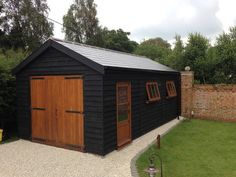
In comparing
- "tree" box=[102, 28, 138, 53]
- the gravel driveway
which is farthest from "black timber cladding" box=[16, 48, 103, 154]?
"tree" box=[102, 28, 138, 53]

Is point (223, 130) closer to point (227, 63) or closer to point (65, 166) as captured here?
point (227, 63)

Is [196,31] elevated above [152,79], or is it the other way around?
[196,31]

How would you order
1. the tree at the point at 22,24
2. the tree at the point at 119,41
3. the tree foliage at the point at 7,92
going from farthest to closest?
1. the tree at the point at 119,41
2. the tree at the point at 22,24
3. the tree foliage at the point at 7,92

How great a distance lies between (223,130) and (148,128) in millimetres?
3384

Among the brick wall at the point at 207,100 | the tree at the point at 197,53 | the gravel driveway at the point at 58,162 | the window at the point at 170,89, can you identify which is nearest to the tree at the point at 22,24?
the tree at the point at 197,53

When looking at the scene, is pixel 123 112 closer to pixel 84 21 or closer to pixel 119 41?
pixel 84 21

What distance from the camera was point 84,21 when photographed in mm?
35000

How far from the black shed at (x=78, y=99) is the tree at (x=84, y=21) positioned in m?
26.1

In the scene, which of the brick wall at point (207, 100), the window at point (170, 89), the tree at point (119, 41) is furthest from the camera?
the tree at point (119, 41)

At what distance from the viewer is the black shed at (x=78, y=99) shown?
754cm

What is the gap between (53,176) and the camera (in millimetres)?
6055

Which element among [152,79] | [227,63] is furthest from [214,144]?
[227,63]

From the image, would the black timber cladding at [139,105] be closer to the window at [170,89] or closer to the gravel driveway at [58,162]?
the window at [170,89]

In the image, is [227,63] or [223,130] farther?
[227,63]
